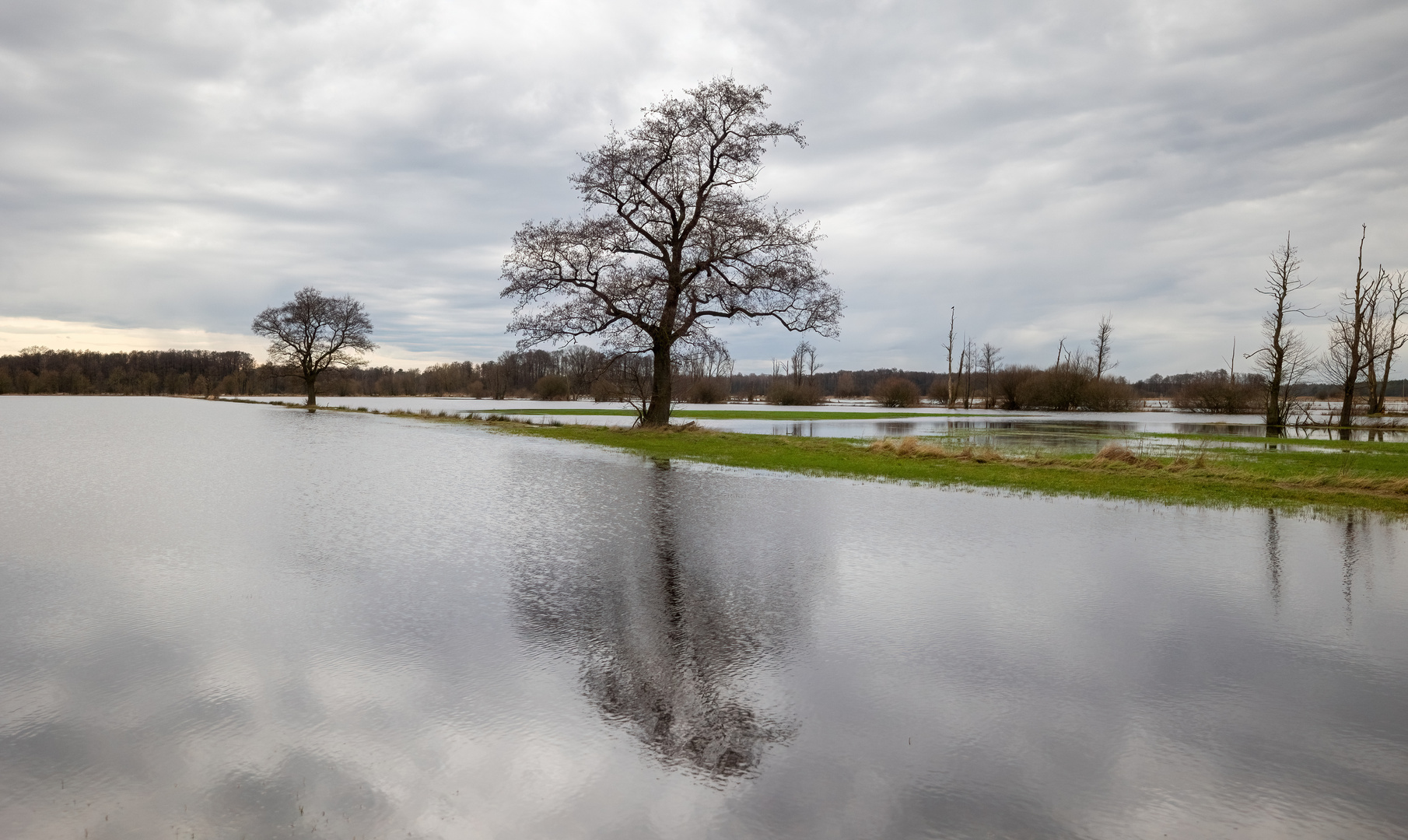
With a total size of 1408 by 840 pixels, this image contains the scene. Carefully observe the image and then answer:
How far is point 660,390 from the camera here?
3400 centimetres

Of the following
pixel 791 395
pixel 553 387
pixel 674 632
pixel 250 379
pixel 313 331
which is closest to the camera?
pixel 674 632

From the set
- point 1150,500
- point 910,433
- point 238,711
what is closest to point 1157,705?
point 238,711

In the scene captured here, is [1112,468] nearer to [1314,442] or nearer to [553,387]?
[1314,442]

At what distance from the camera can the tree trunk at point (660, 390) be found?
33.4 m

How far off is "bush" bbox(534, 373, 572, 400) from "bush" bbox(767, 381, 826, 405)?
81.7 ft

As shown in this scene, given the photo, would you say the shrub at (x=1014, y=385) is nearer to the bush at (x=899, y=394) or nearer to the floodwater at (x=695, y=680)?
the bush at (x=899, y=394)

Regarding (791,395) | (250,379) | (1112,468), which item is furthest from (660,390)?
(250,379)

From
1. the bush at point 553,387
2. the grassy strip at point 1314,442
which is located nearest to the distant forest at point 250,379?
the bush at point 553,387

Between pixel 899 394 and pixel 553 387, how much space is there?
1624 inches

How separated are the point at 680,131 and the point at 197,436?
884 inches

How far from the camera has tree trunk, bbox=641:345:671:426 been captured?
3344 cm

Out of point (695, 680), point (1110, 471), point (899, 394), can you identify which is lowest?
point (695, 680)

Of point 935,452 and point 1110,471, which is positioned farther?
point 935,452

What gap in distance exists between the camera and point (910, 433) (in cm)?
3722
